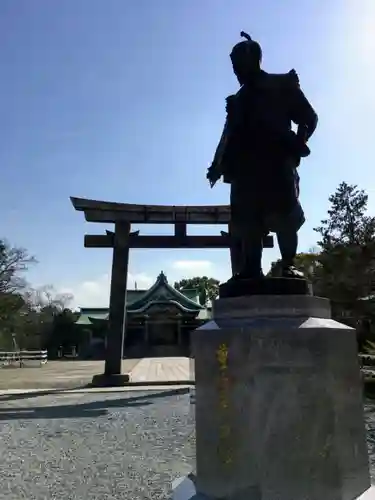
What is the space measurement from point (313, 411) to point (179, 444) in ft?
13.2

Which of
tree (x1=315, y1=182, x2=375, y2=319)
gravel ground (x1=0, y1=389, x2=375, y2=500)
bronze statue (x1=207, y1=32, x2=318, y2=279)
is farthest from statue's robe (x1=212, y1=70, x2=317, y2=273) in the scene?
tree (x1=315, y1=182, x2=375, y2=319)

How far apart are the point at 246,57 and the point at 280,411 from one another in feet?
7.46

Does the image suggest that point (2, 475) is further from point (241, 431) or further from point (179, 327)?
point (179, 327)

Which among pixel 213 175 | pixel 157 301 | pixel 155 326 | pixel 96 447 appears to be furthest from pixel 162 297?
pixel 213 175

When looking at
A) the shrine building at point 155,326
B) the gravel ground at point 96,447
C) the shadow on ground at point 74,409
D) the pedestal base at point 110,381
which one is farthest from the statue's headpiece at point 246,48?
the shrine building at point 155,326

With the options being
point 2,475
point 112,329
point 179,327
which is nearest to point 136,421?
point 2,475

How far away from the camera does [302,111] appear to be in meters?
3.20

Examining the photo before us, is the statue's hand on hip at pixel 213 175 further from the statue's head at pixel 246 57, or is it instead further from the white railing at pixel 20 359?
the white railing at pixel 20 359

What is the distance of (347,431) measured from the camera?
8.09ft

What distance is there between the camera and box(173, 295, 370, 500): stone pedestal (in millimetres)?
2363

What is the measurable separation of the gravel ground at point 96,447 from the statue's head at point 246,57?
3.35m

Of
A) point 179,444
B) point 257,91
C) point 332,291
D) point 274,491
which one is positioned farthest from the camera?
point 332,291

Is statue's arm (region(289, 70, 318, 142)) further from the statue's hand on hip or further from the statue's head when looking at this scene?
the statue's hand on hip

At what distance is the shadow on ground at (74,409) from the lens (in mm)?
8586
